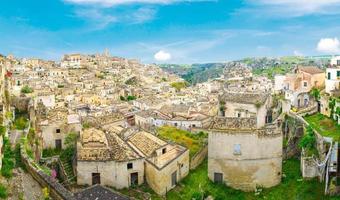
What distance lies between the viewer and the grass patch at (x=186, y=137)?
37.0m

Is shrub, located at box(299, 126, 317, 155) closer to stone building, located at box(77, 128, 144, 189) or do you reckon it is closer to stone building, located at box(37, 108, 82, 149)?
stone building, located at box(77, 128, 144, 189)

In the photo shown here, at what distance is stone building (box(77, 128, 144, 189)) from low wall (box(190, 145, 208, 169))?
552cm

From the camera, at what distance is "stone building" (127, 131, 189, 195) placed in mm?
29953

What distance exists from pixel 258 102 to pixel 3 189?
93.1 ft

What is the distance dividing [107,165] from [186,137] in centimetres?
1186

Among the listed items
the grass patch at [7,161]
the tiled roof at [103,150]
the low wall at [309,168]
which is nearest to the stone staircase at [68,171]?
the tiled roof at [103,150]

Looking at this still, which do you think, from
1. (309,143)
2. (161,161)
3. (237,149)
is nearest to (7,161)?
(161,161)

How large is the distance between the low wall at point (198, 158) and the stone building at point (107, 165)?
5.52m

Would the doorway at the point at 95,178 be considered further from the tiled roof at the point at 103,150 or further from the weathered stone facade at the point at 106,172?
the tiled roof at the point at 103,150

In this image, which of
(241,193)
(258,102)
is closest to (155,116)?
(258,102)

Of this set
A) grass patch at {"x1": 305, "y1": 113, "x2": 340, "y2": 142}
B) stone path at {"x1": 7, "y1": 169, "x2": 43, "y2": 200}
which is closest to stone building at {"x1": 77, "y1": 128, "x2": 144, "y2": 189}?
stone path at {"x1": 7, "y1": 169, "x2": 43, "y2": 200}

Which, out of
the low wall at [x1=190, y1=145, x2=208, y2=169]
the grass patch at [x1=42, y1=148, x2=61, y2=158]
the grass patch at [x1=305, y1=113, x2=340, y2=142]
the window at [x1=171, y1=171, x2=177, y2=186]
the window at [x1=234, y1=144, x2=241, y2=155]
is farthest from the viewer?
the low wall at [x1=190, y1=145, x2=208, y2=169]

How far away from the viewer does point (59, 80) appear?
91.4 meters

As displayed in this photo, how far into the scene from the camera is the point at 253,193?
3161 cm
